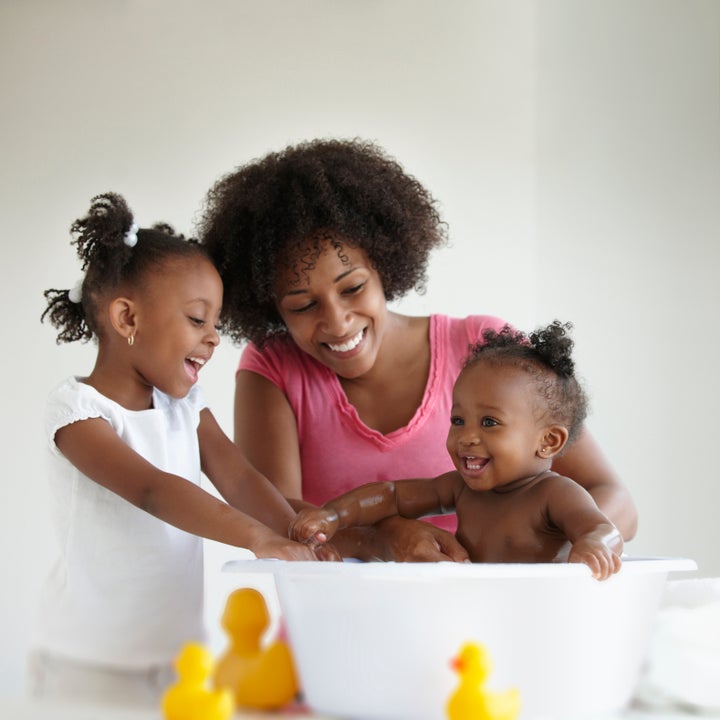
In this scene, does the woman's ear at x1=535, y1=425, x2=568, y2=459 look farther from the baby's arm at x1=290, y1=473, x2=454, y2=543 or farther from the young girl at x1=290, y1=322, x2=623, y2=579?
the baby's arm at x1=290, y1=473, x2=454, y2=543

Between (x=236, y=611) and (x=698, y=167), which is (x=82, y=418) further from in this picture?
(x=698, y=167)

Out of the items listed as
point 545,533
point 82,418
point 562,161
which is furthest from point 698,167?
point 82,418

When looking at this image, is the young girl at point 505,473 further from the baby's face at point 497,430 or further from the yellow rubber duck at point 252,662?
the yellow rubber duck at point 252,662

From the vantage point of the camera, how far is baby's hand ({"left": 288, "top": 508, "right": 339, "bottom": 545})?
106 cm

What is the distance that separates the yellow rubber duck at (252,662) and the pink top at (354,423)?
0.56 metres

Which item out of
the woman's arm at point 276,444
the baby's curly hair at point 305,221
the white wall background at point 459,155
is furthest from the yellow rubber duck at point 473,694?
the white wall background at point 459,155

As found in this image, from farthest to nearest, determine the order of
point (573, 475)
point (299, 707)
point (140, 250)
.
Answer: point (573, 475) → point (140, 250) → point (299, 707)

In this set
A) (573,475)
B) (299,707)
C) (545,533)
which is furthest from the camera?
(573,475)

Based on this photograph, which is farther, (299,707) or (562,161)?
(562,161)

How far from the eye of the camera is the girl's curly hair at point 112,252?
1.26 metres

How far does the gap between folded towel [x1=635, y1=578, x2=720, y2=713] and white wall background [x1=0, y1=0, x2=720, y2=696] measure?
1633 millimetres

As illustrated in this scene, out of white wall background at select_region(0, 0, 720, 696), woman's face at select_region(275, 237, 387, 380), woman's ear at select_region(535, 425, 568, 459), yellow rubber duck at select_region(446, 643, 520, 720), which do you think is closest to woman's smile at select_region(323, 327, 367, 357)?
woman's face at select_region(275, 237, 387, 380)

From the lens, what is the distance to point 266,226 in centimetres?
140

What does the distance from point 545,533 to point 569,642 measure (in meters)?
0.32
